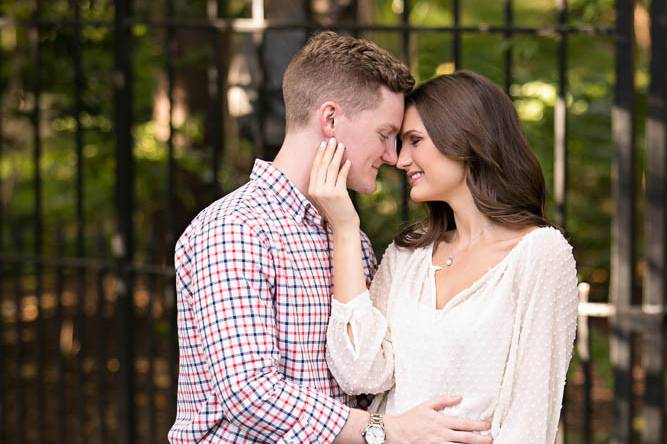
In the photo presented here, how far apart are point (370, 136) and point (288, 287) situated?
45cm

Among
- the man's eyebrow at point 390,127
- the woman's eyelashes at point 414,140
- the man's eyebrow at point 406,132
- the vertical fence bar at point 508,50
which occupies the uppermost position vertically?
the vertical fence bar at point 508,50

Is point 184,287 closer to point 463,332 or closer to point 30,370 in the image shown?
point 463,332

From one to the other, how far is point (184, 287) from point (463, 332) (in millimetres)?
694

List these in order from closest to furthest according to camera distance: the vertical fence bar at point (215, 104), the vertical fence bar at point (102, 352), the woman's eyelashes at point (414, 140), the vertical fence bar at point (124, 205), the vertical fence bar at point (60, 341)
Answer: the woman's eyelashes at point (414, 140) → the vertical fence bar at point (215, 104) → the vertical fence bar at point (124, 205) → the vertical fence bar at point (102, 352) → the vertical fence bar at point (60, 341)

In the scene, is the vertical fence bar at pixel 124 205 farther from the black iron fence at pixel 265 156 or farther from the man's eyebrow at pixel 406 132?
the man's eyebrow at pixel 406 132

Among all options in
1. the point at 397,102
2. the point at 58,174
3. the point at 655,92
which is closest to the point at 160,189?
the point at 58,174

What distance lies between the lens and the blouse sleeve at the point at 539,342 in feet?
8.58

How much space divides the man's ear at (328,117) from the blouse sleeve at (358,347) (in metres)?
0.42

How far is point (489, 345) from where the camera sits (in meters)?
2.66

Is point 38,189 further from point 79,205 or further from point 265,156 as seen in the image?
point 265,156

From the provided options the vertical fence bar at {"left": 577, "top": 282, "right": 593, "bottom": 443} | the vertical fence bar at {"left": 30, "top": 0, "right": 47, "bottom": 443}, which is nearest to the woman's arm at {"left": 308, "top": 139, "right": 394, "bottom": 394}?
the vertical fence bar at {"left": 577, "top": 282, "right": 593, "bottom": 443}

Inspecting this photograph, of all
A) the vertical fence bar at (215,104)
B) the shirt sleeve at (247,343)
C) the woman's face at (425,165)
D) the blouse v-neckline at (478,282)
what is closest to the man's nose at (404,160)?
the woman's face at (425,165)

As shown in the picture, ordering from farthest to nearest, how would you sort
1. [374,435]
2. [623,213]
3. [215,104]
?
[215,104]
[623,213]
[374,435]

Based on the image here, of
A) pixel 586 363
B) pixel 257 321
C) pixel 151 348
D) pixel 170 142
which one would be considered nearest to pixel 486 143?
pixel 257 321
